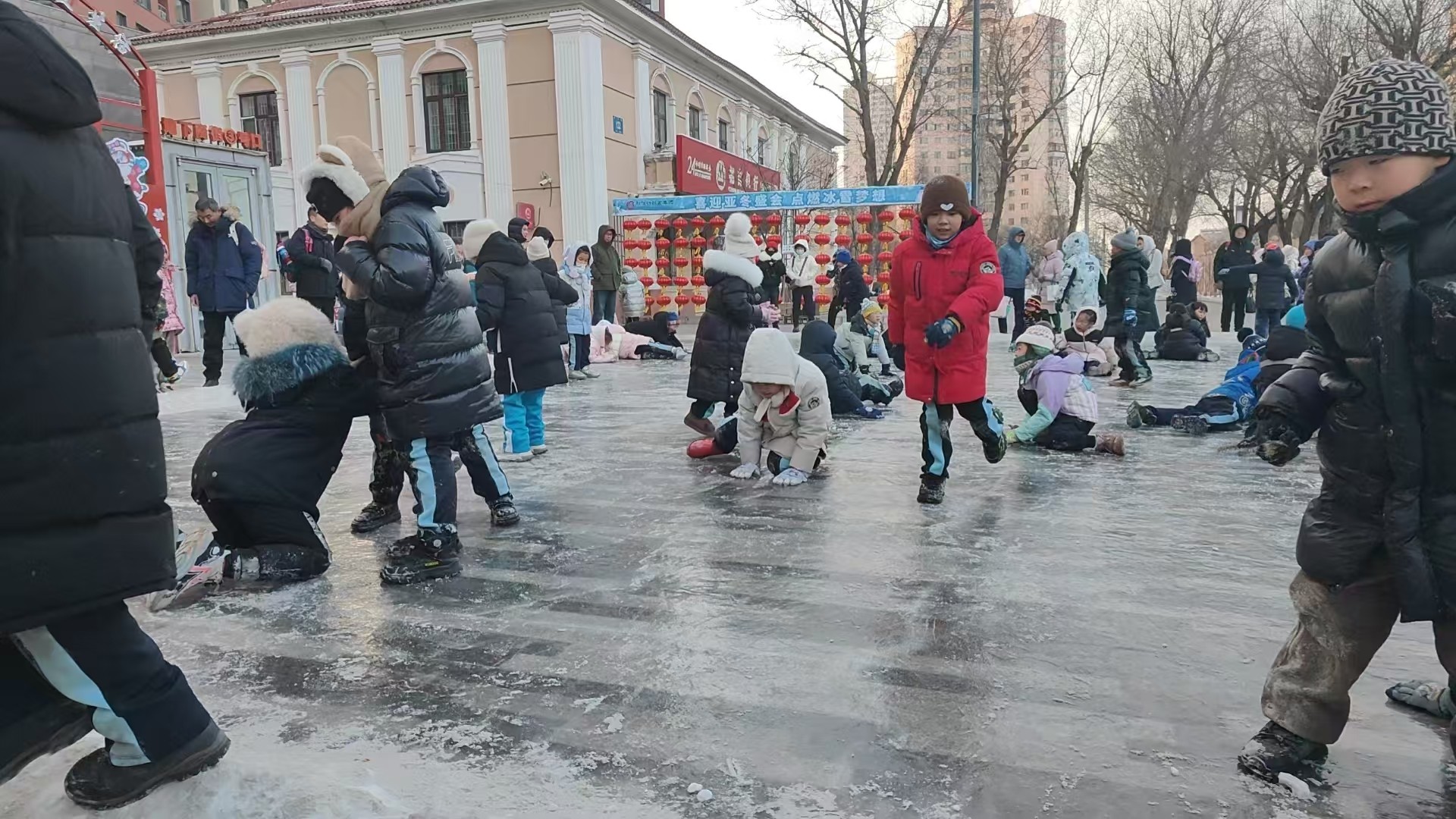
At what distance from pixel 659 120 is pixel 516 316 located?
69.2ft

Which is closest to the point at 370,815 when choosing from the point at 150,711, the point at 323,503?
the point at 150,711

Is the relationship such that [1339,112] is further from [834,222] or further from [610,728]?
[834,222]

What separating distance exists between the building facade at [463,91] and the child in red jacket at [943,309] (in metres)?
17.6

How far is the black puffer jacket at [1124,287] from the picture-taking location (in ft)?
32.6

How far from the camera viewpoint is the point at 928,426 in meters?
5.18

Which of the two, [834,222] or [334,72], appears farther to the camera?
[334,72]

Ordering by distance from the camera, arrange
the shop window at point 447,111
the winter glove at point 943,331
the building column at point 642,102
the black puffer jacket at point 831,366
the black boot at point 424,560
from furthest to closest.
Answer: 1. the building column at point 642,102
2. the shop window at point 447,111
3. the black puffer jacket at point 831,366
4. the winter glove at point 943,331
5. the black boot at point 424,560

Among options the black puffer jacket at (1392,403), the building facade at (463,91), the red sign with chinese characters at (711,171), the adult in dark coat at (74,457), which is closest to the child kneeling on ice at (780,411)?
the black puffer jacket at (1392,403)

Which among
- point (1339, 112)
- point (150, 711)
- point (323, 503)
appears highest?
point (1339, 112)

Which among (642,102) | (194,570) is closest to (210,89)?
(642,102)

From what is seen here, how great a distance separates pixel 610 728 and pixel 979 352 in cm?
317

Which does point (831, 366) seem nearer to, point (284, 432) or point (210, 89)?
point (284, 432)

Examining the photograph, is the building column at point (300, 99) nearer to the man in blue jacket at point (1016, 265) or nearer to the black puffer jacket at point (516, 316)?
the man in blue jacket at point (1016, 265)

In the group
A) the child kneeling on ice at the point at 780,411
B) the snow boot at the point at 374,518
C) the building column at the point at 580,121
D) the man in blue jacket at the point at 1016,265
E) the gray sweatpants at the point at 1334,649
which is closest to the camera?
the gray sweatpants at the point at 1334,649
